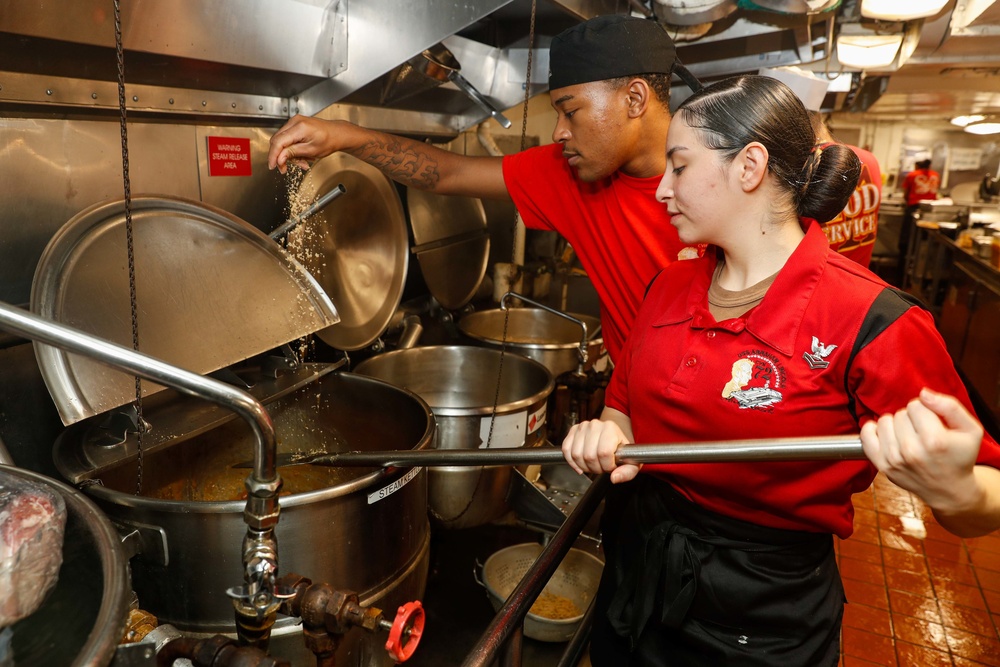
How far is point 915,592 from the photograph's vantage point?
10.7 feet

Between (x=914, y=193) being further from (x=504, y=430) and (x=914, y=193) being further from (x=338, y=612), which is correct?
(x=338, y=612)

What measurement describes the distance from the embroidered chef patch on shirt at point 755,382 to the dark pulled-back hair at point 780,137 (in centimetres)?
30

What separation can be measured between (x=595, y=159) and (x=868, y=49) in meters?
2.57

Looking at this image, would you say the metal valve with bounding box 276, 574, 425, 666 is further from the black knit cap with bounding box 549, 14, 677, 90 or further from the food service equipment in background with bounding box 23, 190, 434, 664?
the black knit cap with bounding box 549, 14, 677, 90

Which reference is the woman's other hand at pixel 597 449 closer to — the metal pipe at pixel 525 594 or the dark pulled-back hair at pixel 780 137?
the metal pipe at pixel 525 594

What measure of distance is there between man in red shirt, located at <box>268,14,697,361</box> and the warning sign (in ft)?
1.25

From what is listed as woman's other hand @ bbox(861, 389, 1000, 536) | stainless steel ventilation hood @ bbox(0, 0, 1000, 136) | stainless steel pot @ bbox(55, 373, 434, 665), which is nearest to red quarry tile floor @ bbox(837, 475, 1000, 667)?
stainless steel pot @ bbox(55, 373, 434, 665)

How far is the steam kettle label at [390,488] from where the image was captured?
1460 mm

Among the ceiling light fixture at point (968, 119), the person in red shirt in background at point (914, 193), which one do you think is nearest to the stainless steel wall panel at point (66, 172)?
the person in red shirt in background at point (914, 193)

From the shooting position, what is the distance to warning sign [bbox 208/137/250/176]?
2.05 meters

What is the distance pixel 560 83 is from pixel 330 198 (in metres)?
0.73

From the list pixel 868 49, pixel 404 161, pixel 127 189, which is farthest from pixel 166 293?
pixel 868 49

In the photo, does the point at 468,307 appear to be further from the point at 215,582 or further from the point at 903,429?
the point at 903,429

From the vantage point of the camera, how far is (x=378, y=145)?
2.06 metres
